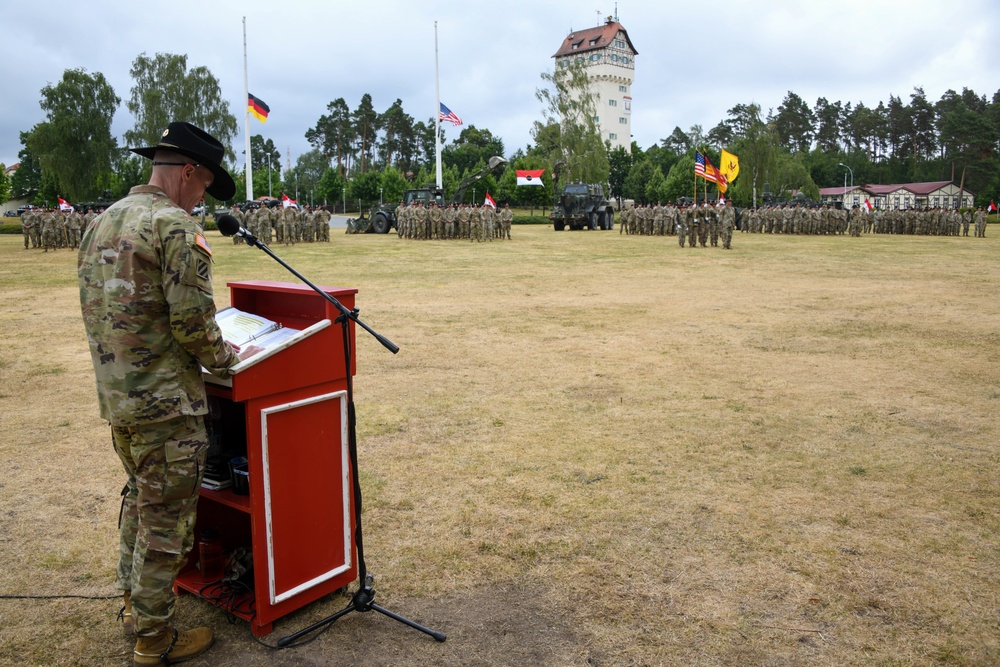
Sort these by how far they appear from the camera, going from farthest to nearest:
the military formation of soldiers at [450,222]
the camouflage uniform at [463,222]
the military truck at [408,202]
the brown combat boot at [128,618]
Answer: the military truck at [408,202] → the camouflage uniform at [463,222] → the military formation of soldiers at [450,222] → the brown combat boot at [128,618]

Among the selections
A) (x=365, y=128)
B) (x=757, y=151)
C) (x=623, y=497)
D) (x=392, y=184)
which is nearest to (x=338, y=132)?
(x=365, y=128)

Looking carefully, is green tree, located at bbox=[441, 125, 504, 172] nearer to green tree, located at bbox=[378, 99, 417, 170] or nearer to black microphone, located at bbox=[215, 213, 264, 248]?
green tree, located at bbox=[378, 99, 417, 170]

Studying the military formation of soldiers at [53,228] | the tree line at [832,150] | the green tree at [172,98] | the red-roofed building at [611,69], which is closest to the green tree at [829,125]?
the tree line at [832,150]

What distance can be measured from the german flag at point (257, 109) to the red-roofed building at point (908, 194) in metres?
68.2

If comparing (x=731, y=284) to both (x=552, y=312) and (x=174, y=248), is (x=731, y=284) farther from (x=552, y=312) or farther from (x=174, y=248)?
(x=174, y=248)

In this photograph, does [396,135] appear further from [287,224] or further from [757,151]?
[287,224]

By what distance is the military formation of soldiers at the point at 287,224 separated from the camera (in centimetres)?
2602

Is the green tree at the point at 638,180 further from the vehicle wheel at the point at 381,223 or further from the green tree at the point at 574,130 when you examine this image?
the vehicle wheel at the point at 381,223

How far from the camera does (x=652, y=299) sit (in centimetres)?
1262

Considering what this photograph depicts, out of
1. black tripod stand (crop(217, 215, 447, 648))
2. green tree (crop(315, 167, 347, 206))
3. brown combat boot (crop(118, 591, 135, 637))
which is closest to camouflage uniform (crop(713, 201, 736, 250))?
black tripod stand (crop(217, 215, 447, 648))

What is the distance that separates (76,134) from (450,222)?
3925 cm

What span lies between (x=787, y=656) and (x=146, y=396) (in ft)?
8.17

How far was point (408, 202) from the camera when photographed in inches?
1271

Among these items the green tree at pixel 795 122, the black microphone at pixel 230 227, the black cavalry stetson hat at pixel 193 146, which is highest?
the green tree at pixel 795 122
